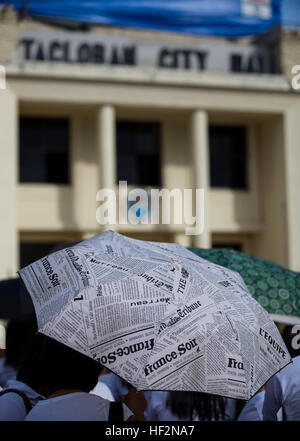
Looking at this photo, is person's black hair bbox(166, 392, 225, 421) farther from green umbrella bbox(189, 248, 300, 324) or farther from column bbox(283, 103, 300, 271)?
column bbox(283, 103, 300, 271)

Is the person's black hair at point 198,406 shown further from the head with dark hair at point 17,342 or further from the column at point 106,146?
the column at point 106,146

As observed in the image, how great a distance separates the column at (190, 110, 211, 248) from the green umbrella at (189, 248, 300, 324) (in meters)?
15.4

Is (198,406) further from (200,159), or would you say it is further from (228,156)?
(228,156)

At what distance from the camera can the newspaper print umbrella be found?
2.74 metres

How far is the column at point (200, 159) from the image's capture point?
20453 mm

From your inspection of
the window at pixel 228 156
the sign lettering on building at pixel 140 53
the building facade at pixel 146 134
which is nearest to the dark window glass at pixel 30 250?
the building facade at pixel 146 134

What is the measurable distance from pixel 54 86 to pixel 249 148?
6720 mm

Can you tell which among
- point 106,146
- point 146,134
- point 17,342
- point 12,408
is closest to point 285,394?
point 12,408

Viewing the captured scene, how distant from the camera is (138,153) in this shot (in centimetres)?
2211

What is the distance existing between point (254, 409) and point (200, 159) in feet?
56.0

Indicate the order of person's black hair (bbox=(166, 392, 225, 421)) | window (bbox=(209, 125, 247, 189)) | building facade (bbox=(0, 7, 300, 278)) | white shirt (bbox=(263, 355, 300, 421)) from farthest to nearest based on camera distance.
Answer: window (bbox=(209, 125, 247, 189)), building facade (bbox=(0, 7, 300, 278)), person's black hair (bbox=(166, 392, 225, 421)), white shirt (bbox=(263, 355, 300, 421))

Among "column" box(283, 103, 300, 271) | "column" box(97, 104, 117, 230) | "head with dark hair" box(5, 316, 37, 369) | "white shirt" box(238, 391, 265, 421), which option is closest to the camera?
"white shirt" box(238, 391, 265, 421)

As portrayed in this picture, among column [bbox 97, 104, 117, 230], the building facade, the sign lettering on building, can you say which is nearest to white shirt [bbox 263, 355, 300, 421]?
Answer: the building facade

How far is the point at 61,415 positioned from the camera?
261 cm
